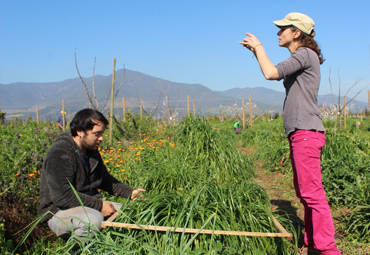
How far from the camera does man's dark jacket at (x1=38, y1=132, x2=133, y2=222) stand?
204 centimetres

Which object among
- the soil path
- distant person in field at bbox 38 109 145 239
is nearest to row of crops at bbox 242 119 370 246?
the soil path

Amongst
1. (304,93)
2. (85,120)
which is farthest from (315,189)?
(85,120)

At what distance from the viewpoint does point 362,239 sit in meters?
2.58

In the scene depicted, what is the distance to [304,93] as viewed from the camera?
2059 mm

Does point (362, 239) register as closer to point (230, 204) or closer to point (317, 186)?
point (317, 186)

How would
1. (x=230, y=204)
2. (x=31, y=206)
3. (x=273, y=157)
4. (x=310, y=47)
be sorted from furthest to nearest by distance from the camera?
(x=273, y=157)
(x=31, y=206)
(x=230, y=204)
(x=310, y=47)

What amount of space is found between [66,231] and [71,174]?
0.40 metres

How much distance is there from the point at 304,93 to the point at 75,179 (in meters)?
1.85

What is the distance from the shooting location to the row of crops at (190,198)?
191 cm

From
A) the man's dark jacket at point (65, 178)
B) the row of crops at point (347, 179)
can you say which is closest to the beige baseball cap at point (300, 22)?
the row of crops at point (347, 179)

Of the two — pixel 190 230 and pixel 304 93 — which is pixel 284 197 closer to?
pixel 304 93

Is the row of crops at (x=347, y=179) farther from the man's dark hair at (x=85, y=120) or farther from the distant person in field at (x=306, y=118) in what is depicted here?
the man's dark hair at (x=85, y=120)

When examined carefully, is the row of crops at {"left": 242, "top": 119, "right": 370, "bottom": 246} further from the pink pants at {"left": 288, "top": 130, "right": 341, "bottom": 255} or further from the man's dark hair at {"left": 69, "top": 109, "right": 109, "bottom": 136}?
the man's dark hair at {"left": 69, "top": 109, "right": 109, "bottom": 136}

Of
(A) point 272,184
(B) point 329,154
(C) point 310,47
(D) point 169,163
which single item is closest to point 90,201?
(D) point 169,163
